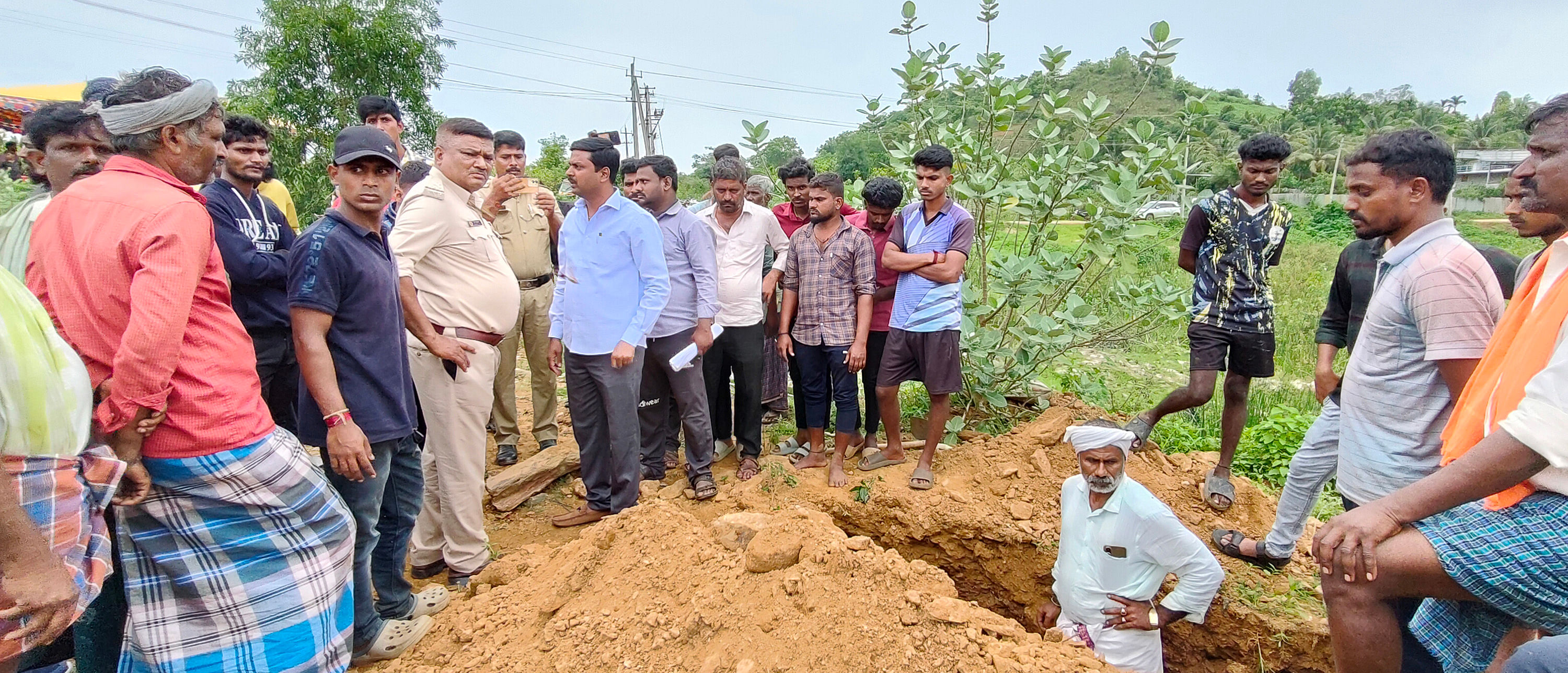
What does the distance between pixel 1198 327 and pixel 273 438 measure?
3.97 metres

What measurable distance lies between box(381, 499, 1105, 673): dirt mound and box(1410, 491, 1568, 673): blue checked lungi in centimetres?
93

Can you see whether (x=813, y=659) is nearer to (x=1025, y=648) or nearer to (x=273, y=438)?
(x=1025, y=648)

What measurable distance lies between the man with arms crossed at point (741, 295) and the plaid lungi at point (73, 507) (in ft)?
9.56

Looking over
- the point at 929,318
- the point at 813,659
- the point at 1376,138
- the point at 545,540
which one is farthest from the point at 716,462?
the point at 1376,138

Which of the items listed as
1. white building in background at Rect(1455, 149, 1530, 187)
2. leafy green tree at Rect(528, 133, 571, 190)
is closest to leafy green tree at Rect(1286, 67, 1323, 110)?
white building in background at Rect(1455, 149, 1530, 187)

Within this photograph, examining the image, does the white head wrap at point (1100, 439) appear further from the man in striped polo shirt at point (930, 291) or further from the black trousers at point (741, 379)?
the black trousers at point (741, 379)

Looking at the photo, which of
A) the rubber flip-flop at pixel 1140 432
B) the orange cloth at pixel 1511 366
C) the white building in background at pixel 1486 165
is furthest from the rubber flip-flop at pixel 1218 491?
the white building in background at pixel 1486 165

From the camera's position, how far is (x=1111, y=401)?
5.68 m

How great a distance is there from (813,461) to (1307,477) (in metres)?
2.43

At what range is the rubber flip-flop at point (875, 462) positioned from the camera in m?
4.41

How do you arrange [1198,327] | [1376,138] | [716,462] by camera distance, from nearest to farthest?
[1376,138]
[1198,327]
[716,462]

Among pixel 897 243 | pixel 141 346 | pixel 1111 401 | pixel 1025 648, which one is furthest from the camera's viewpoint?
pixel 1111 401

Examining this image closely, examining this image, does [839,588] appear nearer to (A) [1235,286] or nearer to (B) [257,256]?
(B) [257,256]

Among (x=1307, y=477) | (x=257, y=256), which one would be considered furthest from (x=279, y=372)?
(x=1307, y=477)
